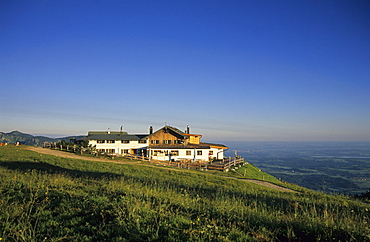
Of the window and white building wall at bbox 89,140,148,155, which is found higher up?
white building wall at bbox 89,140,148,155

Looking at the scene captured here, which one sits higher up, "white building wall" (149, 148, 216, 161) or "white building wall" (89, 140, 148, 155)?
"white building wall" (89, 140, 148, 155)

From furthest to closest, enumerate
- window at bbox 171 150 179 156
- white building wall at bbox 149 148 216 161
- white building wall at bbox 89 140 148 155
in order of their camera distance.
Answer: white building wall at bbox 89 140 148 155 < window at bbox 171 150 179 156 < white building wall at bbox 149 148 216 161

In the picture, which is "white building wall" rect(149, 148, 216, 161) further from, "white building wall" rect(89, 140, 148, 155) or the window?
"white building wall" rect(89, 140, 148, 155)

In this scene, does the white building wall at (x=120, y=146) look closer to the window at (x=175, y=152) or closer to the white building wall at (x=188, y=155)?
the white building wall at (x=188, y=155)

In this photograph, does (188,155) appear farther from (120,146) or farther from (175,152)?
(120,146)

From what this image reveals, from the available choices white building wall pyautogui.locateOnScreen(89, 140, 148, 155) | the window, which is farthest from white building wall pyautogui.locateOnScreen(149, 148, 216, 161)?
white building wall pyautogui.locateOnScreen(89, 140, 148, 155)

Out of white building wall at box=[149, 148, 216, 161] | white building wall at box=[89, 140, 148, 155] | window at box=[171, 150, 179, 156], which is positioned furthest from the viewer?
white building wall at box=[89, 140, 148, 155]

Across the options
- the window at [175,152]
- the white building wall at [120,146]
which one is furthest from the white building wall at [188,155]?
the white building wall at [120,146]

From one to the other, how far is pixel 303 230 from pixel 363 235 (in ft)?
4.13

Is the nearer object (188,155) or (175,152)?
(188,155)

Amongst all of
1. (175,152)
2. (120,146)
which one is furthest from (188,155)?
(120,146)

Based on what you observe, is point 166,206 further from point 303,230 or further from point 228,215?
point 303,230

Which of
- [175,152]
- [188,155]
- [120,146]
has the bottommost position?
[188,155]

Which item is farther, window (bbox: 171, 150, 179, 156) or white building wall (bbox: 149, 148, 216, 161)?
window (bbox: 171, 150, 179, 156)
